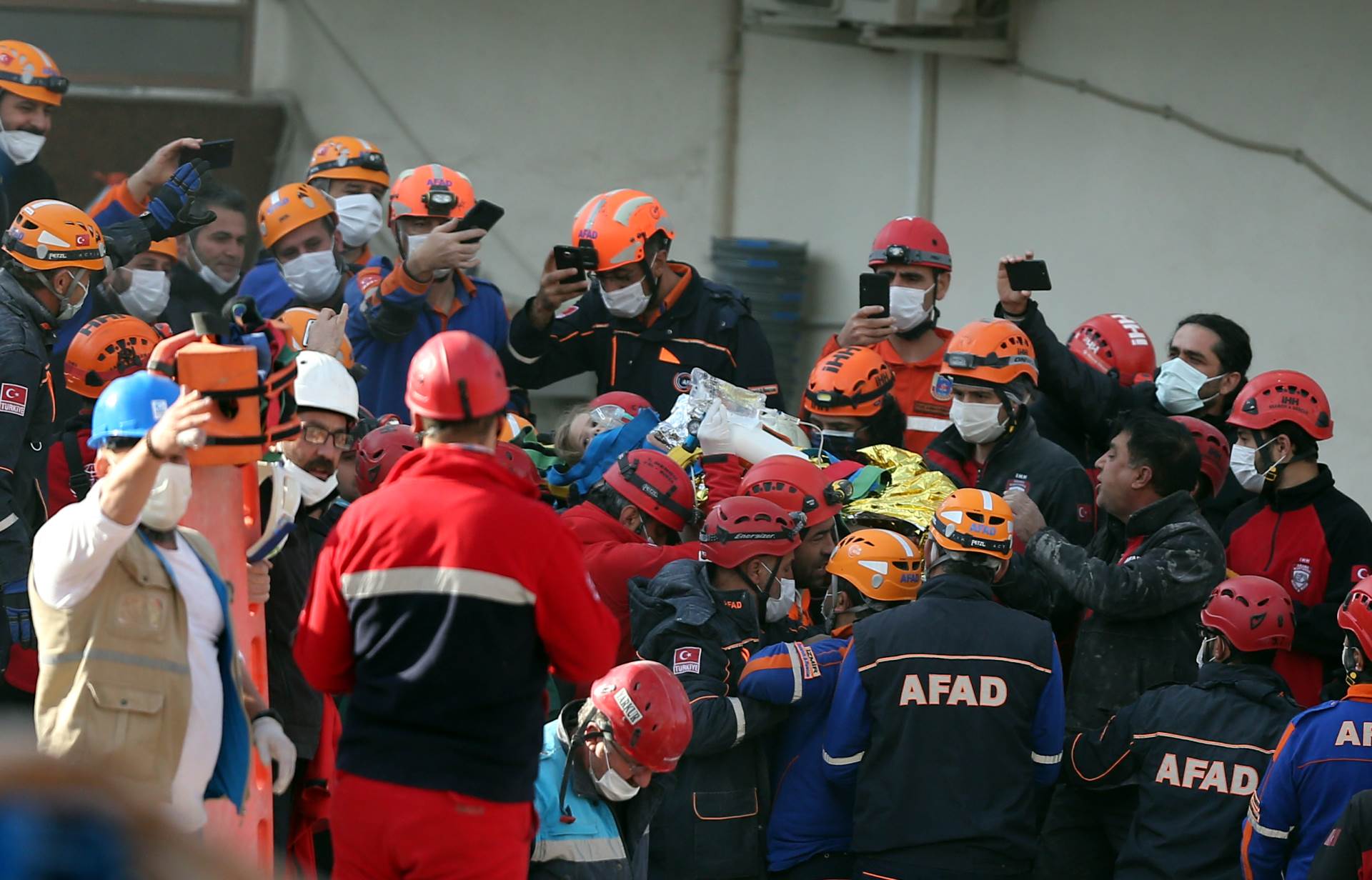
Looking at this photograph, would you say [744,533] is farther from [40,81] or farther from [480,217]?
[40,81]

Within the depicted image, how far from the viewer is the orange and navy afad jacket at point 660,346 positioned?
6996 mm

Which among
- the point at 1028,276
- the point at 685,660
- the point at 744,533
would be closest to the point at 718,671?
the point at 685,660

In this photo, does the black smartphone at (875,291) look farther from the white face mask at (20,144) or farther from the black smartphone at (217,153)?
the white face mask at (20,144)

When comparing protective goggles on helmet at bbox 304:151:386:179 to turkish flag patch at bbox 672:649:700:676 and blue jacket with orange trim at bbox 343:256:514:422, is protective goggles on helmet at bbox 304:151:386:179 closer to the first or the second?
blue jacket with orange trim at bbox 343:256:514:422

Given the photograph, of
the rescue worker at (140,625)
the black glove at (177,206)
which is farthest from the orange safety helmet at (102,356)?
the rescue worker at (140,625)

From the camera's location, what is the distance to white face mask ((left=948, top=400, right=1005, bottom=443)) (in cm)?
621

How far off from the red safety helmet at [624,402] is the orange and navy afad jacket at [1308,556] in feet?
7.30

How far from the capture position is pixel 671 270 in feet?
23.4

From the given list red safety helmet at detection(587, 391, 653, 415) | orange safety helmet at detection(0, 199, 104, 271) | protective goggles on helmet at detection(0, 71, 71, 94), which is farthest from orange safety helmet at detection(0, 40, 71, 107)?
red safety helmet at detection(587, 391, 653, 415)

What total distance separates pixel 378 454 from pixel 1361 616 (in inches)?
117

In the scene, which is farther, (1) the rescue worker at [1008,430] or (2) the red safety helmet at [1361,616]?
(1) the rescue worker at [1008,430]

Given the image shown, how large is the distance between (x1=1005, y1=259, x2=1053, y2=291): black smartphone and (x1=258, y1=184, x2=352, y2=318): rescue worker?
9.38ft

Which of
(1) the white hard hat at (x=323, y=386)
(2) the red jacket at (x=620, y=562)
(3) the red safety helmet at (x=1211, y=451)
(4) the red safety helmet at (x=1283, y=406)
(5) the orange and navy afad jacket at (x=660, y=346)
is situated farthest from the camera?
(5) the orange and navy afad jacket at (x=660, y=346)

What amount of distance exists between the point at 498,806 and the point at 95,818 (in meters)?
2.29
